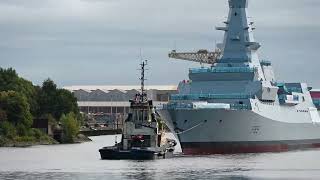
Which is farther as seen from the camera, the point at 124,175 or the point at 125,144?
the point at 125,144

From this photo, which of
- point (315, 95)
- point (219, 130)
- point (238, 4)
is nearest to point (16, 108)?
point (238, 4)

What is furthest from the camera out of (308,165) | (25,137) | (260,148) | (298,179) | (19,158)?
(25,137)

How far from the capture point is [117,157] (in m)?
128

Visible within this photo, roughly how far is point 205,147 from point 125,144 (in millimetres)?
17760

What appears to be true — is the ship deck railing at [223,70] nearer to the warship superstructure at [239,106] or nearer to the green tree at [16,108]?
the warship superstructure at [239,106]

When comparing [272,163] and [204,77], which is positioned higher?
[204,77]

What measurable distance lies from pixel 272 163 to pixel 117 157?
54.7ft

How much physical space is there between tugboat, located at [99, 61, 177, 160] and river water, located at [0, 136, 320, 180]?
153 centimetres

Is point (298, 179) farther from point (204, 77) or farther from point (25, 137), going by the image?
point (25, 137)

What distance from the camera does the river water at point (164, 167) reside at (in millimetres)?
107750

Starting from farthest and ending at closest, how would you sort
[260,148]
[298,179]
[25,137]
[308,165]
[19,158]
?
[25,137]
[260,148]
[19,158]
[308,165]
[298,179]

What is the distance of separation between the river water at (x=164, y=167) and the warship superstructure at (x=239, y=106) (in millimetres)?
4064

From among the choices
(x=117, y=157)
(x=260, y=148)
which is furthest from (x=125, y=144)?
(x=260, y=148)

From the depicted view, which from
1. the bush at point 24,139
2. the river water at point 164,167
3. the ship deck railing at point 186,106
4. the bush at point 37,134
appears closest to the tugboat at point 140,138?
the river water at point 164,167
